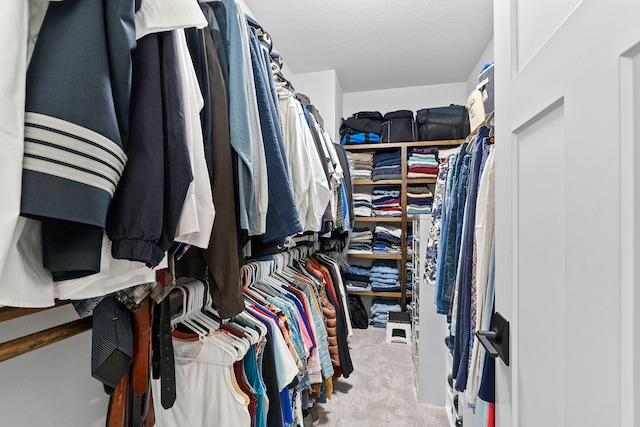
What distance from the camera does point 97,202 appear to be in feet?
1.19

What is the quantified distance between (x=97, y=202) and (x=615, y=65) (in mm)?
601

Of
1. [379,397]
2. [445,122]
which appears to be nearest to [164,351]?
[379,397]

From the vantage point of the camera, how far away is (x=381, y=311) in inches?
120

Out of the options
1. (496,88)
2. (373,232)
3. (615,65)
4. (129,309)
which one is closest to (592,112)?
(615,65)

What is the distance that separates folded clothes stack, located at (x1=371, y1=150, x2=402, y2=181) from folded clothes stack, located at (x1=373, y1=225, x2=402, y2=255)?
1.74 ft

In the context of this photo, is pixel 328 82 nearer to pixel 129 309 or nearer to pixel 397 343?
pixel 397 343

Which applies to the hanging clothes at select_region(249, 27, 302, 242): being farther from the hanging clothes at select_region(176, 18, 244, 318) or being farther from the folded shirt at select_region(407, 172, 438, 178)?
the folded shirt at select_region(407, 172, 438, 178)

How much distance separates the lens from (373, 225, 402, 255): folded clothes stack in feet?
10.0

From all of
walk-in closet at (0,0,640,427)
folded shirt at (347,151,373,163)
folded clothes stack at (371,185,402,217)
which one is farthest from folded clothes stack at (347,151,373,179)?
walk-in closet at (0,0,640,427)

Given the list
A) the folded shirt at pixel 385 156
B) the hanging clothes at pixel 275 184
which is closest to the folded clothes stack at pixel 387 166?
the folded shirt at pixel 385 156

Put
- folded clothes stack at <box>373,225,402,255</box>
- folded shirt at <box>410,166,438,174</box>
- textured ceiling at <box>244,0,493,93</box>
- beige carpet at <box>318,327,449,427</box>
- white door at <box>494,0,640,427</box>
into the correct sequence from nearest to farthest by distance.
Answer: white door at <box>494,0,640,427</box> < beige carpet at <box>318,327,449,427</box> < textured ceiling at <box>244,0,493,93</box> < folded shirt at <box>410,166,438,174</box> < folded clothes stack at <box>373,225,402,255</box>

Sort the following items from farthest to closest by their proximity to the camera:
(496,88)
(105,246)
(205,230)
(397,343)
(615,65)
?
(397,343) < (496,88) < (205,230) < (105,246) < (615,65)

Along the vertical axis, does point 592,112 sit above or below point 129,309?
above

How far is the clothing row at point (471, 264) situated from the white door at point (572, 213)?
0.19 metres
